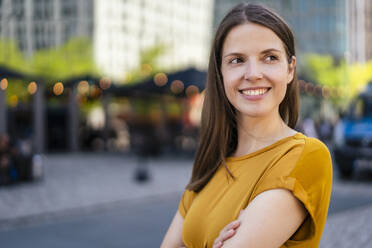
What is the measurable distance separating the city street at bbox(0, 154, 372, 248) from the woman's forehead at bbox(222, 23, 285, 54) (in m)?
5.02

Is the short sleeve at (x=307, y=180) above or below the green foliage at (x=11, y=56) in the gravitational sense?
below

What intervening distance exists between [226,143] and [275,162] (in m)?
0.35

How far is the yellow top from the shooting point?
144 centimetres

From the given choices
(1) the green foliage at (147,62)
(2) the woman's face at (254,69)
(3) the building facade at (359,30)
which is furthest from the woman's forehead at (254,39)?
(3) the building facade at (359,30)

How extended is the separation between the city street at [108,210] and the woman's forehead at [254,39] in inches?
197

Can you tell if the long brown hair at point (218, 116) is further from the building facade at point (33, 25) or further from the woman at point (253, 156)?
the building facade at point (33, 25)

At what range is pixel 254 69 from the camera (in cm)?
161

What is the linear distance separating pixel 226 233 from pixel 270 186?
197 millimetres

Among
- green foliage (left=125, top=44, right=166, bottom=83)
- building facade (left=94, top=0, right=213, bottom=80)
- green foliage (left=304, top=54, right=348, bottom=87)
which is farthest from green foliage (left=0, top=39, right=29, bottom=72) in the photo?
green foliage (left=304, top=54, right=348, bottom=87)

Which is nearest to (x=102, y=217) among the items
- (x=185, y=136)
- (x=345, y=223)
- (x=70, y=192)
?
(x=70, y=192)

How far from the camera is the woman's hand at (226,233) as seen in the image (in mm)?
1479

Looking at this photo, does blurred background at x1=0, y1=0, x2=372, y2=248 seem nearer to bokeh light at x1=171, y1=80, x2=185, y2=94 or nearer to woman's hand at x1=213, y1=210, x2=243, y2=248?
bokeh light at x1=171, y1=80, x2=185, y2=94

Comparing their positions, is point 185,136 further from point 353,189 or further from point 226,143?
point 226,143

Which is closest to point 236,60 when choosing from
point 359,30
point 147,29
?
point 147,29
